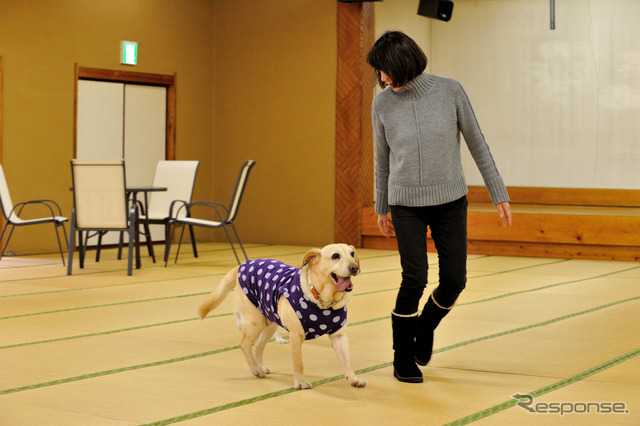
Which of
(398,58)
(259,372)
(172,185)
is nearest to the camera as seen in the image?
(398,58)

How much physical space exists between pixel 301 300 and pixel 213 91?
24.8ft

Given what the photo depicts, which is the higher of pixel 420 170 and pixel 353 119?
pixel 353 119

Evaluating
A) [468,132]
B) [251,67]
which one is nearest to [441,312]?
[468,132]

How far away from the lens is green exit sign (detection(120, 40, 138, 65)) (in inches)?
364

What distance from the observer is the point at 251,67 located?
395 inches

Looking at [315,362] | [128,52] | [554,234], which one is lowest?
[315,362]

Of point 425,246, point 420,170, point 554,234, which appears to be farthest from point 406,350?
point 554,234

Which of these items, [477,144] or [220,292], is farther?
[220,292]

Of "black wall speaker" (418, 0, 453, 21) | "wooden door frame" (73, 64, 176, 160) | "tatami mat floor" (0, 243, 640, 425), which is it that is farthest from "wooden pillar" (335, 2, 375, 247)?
"tatami mat floor" (0, 243, 640, 425)

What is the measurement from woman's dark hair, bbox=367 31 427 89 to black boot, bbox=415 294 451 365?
83 cm

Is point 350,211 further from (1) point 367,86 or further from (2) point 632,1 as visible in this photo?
(2) point 632,1

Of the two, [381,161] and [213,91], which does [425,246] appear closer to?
[381,161]

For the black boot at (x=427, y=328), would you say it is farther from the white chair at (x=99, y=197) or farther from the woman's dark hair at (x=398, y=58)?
the white chair at (x=99, y=197)

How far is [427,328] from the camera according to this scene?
135 inches
